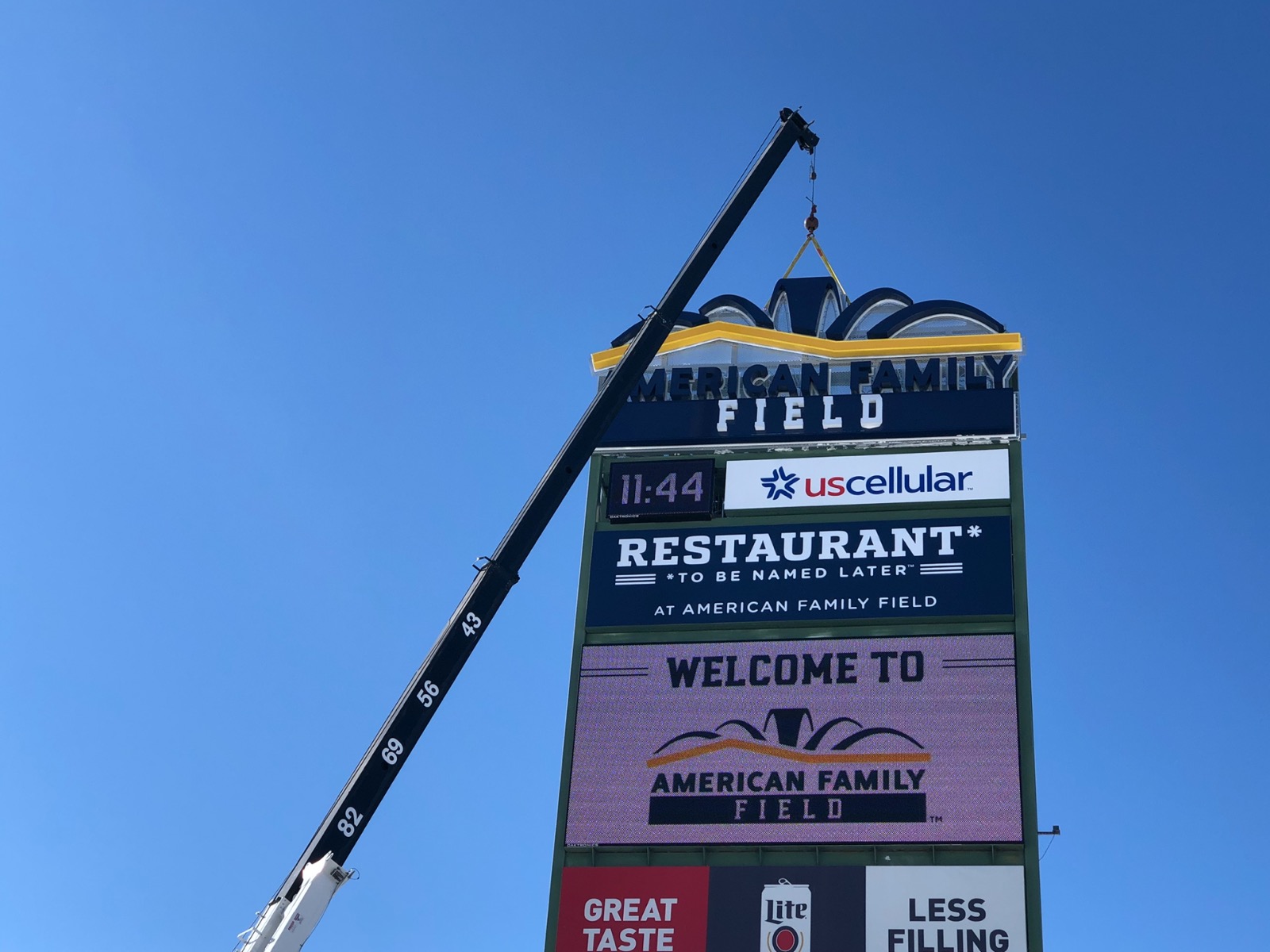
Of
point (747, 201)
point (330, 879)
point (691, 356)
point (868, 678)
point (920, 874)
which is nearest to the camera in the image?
point (330, 879)

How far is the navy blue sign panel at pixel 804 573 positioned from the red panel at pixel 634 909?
161 inches

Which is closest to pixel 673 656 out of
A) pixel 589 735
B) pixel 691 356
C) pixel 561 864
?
pixel 589 735

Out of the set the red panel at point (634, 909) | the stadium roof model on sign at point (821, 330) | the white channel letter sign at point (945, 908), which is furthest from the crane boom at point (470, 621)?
the white channel letter sign at point (945, 908)

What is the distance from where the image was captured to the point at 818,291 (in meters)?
31.1

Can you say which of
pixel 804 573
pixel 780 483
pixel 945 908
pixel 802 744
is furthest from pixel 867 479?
pixel 945 908

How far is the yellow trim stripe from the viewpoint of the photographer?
28547mm

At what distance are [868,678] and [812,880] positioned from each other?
3.20 m

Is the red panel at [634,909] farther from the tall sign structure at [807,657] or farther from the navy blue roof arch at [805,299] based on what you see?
the navy blue roof arch at [805,299]

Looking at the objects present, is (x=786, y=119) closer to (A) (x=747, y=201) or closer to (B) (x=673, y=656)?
(A) (x=747, y=201)

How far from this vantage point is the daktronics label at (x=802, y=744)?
78.4 feet

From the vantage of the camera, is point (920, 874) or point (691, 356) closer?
point (920, 874)

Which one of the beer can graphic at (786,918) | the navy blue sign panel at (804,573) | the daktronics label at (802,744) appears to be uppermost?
the navy blue sign panel at (804,573)

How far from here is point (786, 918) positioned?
77.0ft

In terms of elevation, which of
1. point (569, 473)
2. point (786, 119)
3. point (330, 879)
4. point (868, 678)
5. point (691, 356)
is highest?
point (786, 119)
